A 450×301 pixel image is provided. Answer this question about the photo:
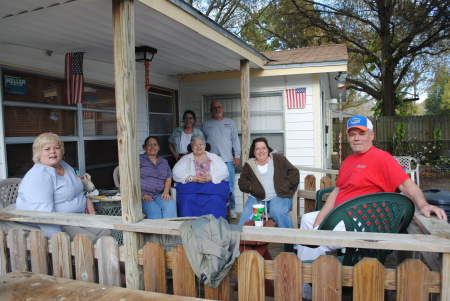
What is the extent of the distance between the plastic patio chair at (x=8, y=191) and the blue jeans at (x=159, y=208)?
4.19 feet

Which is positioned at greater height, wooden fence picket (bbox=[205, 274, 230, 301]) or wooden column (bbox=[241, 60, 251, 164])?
wooden column (bbox=[241, 60, 251, 164])

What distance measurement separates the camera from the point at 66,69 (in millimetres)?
3814

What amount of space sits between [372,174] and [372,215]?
38 centimetres

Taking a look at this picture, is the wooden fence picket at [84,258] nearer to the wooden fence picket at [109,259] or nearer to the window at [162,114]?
the wooden fence picket at [109,259]

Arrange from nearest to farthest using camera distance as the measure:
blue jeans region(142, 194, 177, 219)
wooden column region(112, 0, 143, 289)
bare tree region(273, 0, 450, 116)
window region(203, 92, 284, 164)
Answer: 1. wooden column region(112, 0, 143, 289)
2. blue jeans region(142, 194, 177, 219)
3. window region(203, 92, 284, 164)
4. bare tree region(273, 0, 450, 116)

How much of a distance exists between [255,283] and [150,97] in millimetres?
4240

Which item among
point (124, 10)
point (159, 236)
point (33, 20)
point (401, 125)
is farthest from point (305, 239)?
point (401, 125)

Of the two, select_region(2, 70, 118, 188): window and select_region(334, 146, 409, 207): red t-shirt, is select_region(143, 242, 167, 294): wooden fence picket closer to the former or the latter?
select_region(334, 146, 409, 207): red t-shirt

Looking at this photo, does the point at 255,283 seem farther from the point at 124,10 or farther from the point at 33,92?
the point at 33,92

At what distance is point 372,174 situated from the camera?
235 centimetres

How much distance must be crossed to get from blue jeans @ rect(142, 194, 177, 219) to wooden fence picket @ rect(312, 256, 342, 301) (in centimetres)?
230

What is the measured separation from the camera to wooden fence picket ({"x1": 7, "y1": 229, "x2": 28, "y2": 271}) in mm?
2410

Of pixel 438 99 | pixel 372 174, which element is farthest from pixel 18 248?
pixel 438 99

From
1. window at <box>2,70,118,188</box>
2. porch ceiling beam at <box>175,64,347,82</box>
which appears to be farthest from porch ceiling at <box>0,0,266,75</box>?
porch ceiling beam at <box>175,64,347,82</box>
